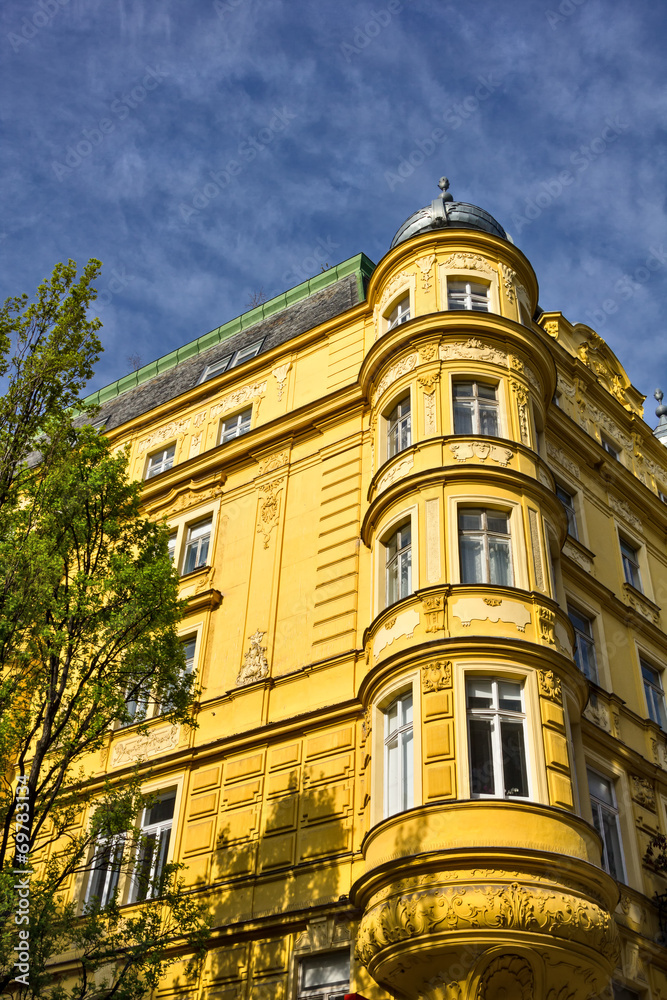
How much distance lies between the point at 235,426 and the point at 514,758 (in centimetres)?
1447

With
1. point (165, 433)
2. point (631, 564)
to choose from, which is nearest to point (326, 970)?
point (631, 564)

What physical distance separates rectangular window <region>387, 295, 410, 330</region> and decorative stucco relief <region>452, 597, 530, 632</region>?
8205 mm

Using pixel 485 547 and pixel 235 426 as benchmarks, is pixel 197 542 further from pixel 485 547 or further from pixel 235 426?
pixel 485 547

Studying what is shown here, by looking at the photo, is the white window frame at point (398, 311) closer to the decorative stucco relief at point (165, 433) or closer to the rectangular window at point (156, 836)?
the decorative stucco relief at point (165, 433)

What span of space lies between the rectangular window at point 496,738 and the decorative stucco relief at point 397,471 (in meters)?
4.78

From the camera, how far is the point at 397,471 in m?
19.6

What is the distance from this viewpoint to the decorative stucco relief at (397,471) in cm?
1931

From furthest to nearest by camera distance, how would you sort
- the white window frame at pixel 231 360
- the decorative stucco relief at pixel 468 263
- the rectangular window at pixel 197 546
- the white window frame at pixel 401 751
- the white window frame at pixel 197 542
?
the white window frame at pixel 231 360 → the rectangular window at pixel 197 546 → the white window frame at pixel 197 542 → the decorative stucco relief at pixel 468 263 → the white window frame at pixel 401 751

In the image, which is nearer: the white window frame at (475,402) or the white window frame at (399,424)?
the white window frame at (475,402)

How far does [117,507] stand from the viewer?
1722 centimetres

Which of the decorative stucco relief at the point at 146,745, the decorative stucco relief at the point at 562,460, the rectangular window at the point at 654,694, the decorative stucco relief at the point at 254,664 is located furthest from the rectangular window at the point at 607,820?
the decorative stucco relief at the point at 146,745

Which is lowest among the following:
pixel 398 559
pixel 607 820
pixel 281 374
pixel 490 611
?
pixel 607 820

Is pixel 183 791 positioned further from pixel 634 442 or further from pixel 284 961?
pixel 634 442

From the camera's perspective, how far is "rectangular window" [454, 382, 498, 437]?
1989 cm
